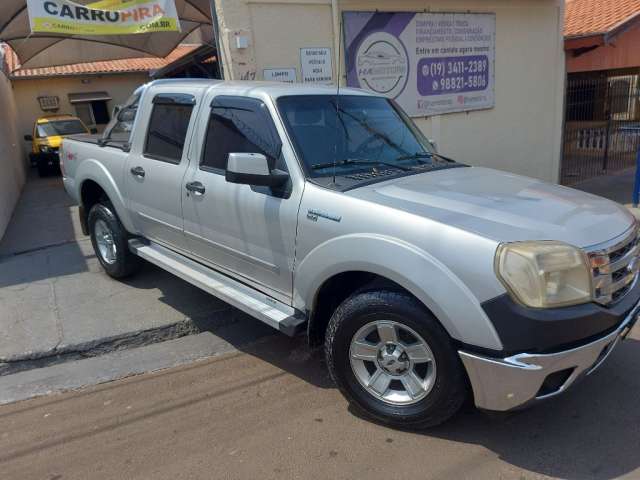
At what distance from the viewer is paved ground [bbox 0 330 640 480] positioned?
282 centimetres

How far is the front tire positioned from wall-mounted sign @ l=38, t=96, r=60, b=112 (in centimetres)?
2231

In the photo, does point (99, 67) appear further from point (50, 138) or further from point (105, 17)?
point (105, 17)

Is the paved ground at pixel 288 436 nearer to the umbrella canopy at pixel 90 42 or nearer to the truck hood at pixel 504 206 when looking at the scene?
the truck hood at pixel 504 206

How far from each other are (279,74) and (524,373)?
549 centimetres

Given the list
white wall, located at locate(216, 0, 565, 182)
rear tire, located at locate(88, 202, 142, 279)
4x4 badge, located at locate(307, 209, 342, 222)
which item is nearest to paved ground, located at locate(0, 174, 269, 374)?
rear tire, located at locate(88, 202, 142, 279)

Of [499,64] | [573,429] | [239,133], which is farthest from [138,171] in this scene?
[499,64]

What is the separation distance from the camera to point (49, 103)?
850 inches

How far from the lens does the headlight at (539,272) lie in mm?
2480

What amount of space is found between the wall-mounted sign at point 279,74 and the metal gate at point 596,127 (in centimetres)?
718

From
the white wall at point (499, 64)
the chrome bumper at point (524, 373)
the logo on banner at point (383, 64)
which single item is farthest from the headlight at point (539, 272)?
the logo on banner at point (383, 64)

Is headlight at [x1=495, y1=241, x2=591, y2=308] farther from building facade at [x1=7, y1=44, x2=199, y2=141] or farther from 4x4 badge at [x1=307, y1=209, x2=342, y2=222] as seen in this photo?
building facade at [x1=7, y1=44, x2=199, y2=141]

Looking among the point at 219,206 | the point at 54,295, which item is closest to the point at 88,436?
the point at 219,206

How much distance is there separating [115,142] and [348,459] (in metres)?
3.90

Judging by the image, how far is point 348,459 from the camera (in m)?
2.90
